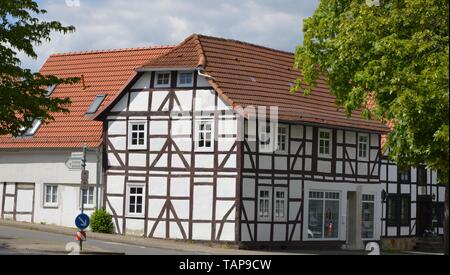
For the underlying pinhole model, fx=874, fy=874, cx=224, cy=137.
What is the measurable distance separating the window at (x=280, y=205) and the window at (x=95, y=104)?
982 cm

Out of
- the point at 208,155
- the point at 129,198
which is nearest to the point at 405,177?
the point at 208,155

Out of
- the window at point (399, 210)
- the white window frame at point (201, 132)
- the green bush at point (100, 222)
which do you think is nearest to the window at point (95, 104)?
the green bush at point (100, 222)

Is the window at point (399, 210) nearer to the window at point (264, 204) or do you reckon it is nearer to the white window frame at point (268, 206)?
the white window frame at point (268, 206)

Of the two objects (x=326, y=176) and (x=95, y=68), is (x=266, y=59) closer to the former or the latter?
(x=326, y=176)

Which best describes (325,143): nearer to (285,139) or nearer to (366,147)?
(285,139)

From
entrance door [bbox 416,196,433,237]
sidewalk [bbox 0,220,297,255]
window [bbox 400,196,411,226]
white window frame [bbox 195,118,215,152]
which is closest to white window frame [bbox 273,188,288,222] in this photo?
sidewalk [bbox 0,220,297,255]

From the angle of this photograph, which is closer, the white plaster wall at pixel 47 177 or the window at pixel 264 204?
the window at pixel 264 204

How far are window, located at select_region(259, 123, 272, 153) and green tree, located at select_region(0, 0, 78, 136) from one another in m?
10.9

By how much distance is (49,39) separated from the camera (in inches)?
1021

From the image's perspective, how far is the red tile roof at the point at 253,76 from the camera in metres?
35.4

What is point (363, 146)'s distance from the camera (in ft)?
132

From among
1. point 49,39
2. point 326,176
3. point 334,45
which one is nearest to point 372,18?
point 334,45

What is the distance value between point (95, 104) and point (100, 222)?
21.2 feet
